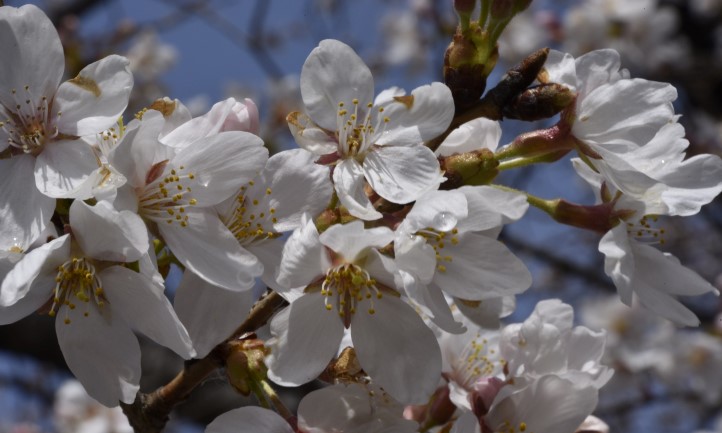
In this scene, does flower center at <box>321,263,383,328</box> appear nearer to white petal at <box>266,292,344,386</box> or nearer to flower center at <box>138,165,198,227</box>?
white petal at <box>266,292,344,386</box>

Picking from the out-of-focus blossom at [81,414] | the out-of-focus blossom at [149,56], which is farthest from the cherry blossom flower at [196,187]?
the out-of-focus blossom at [149,56]

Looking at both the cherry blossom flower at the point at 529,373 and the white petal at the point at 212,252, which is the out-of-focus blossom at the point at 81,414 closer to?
the cherry blossom flower at the point at 529,373

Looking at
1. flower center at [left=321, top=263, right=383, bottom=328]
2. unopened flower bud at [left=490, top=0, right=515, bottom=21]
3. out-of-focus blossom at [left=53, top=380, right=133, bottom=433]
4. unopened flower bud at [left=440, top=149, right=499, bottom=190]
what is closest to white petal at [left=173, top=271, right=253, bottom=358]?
flower center at [left=321, top=263, right=383, bottom=328]

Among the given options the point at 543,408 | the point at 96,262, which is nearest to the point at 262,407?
the point at 96,262

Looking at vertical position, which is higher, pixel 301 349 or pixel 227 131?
pixel 227 131

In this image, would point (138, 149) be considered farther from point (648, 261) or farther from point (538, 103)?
point (648, 261)

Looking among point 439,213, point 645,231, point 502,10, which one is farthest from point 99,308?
point 645,231

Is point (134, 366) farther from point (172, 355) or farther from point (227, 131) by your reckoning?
point (172, 355)
